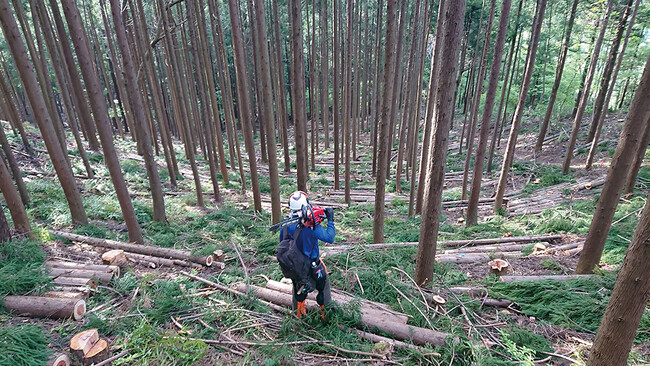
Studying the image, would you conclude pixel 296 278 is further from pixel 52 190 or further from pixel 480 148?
pixel 52 190

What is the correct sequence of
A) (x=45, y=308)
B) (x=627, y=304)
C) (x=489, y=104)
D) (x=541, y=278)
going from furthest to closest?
(x=489, y=104), (x=541, y=278), (x=45, y=308), (x=627, y=304)

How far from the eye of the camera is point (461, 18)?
3.63 meters

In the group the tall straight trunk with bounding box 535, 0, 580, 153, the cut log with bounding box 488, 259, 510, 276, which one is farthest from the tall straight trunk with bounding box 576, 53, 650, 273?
the tall straight trunk with bounding box 535, 0, 580, 153

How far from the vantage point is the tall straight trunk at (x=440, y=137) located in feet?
12.1

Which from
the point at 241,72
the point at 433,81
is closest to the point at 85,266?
the point at 241,72

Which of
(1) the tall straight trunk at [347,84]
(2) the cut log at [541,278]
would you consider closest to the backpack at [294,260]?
(2) the cut log at [541,278]

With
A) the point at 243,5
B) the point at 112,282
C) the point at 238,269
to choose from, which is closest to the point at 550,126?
the point at 238,269

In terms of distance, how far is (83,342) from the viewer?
3.32 m

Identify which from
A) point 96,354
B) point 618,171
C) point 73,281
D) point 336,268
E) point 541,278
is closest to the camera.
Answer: point 96,354

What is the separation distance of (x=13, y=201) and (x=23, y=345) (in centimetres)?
374

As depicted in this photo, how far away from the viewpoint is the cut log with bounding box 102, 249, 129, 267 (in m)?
5.27

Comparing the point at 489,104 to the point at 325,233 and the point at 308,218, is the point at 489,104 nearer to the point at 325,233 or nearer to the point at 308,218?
the point at 325,233

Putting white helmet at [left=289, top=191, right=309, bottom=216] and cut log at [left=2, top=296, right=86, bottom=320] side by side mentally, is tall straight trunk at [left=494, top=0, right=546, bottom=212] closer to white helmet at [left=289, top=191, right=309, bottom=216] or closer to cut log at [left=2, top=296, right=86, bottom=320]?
white helmet at [left=289, top=191, right=309, bottom=216]

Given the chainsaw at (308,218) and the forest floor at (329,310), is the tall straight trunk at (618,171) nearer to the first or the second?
the forest floor at (329,310)
